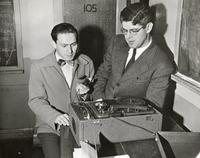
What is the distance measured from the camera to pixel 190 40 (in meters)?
2.44

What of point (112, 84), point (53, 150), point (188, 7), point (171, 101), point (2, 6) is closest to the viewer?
point (53, 150)

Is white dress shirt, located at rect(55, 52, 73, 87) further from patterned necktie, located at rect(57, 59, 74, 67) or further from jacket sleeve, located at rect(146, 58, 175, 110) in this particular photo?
jacket sleeve, located at rect(146, 58, 175, 110)

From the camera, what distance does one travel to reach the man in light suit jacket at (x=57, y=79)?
2.31 metres

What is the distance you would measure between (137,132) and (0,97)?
2.53 metres

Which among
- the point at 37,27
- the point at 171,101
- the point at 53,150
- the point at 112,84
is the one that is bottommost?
the point at 53,150

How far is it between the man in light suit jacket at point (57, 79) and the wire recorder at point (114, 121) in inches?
20.3

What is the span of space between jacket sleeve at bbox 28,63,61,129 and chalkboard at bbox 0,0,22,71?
1.30m

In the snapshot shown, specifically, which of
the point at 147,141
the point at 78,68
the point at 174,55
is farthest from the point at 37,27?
the point at 147,141

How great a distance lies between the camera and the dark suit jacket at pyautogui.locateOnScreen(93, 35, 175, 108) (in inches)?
90.6

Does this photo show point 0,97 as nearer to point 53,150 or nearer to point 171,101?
point 53,150

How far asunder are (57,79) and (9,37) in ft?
4.76

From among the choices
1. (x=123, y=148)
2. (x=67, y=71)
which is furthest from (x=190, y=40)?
(x=123, y=148)

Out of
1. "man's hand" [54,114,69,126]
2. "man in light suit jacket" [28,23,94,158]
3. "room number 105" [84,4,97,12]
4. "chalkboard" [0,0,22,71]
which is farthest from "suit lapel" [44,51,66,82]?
"room number 105" [84,4,97,12]

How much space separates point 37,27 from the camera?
11.7ft
